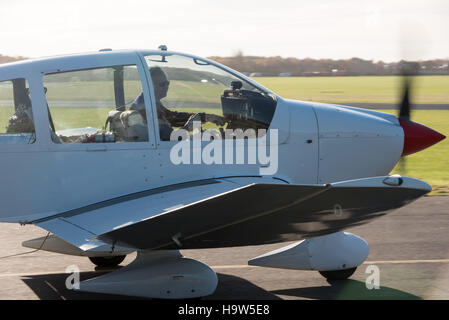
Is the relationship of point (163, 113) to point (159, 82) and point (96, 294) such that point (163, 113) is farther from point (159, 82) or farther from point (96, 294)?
point (96, 294)

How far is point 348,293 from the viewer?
6.05 meters

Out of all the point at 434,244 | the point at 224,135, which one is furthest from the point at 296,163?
the point at 434,244

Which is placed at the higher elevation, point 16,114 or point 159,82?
point 159,82

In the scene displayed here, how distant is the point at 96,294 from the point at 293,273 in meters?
2.08

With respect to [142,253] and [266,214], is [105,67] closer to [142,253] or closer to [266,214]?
[142,253]

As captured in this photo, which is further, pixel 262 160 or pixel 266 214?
pixel 262 160

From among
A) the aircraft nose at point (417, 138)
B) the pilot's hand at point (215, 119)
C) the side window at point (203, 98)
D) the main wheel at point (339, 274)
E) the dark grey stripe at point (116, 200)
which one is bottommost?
the main wheel at point (339, 274)

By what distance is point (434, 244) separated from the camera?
7.64m

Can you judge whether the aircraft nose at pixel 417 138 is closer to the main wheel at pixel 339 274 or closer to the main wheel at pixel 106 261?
the main wheel at pixel 339 274

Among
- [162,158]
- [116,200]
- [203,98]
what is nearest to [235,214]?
[162,158]

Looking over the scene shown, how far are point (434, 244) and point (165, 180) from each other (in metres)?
3.79

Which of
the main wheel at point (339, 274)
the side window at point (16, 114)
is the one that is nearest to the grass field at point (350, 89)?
the main wheel at point (339, 274)

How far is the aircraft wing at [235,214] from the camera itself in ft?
14.8
